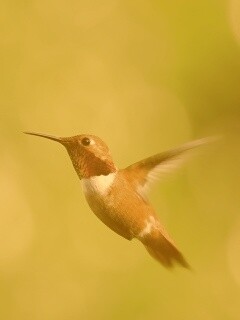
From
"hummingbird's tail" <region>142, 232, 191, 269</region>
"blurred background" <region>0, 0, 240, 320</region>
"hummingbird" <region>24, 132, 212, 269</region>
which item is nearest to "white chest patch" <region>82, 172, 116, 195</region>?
"hummingbird" <region>24, 132, 212, 269</region>

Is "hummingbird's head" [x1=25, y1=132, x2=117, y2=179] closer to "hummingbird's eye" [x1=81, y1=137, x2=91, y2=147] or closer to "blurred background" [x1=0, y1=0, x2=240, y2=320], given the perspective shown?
"hummingbird's eye" [x1=81, y1=137, x2=91, y2=147]

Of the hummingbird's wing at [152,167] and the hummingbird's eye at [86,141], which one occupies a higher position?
the hummingbird's eye at [86,141]

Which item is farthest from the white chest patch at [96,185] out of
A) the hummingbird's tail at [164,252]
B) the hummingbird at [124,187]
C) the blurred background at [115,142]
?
the blurred background at [115,142]

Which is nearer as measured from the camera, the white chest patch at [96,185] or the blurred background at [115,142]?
the white chest patch at [96,185]

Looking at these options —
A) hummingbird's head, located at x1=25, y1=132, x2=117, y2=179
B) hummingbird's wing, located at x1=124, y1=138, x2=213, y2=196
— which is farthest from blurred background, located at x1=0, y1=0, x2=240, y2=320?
hummingbird's head, located at x1=25, y1=132, x2=117, y2=179

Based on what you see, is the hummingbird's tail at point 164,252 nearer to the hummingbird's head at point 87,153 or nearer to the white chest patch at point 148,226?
the white chest patch at point 148,226

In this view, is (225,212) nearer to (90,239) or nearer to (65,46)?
(90,239)

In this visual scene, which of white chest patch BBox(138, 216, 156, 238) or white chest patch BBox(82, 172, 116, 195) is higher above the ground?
white chest patch BBox(82, 172, 116, 195)

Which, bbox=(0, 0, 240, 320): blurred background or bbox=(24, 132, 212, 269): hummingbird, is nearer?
bbox=(24, 132, 212, 269): hummingbird
